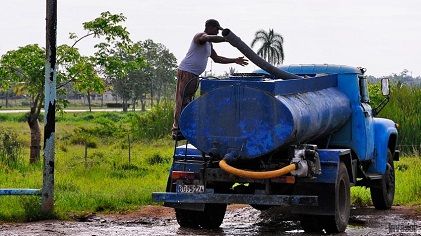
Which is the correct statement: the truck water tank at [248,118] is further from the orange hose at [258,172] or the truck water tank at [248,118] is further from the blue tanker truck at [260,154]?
the orange hose at [258,172]


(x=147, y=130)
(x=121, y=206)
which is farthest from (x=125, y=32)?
(x=147, y=130)

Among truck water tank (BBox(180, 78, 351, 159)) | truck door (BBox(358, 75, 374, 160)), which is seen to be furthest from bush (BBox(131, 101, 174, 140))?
truck water tank (BBox(180, 78, 351, 159))

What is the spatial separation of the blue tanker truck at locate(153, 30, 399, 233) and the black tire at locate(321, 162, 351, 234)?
0.01 metres

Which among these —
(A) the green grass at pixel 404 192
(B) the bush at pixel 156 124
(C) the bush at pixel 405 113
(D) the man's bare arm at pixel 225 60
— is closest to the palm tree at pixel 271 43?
(B) the bush at pixel 156 124

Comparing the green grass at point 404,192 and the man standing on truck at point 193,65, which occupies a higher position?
the man standing on truck at point 193,65

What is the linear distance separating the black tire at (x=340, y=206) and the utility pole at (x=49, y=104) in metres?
3.82

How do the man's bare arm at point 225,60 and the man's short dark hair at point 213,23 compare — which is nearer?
the man's short dark hair at point 213,23

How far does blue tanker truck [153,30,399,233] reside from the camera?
373 inches

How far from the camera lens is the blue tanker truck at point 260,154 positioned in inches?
373

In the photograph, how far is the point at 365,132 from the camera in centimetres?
1214

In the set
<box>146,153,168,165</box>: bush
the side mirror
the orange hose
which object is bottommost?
<box>146,153,168,165</box>: bush

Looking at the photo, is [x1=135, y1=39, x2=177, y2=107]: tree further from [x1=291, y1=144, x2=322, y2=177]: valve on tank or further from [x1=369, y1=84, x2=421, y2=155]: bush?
[x1=291, y1=144, x2=322, y2=177]: valve on tank

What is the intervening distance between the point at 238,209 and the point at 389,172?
2.54 meters

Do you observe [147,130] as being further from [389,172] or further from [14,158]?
[389,172]
